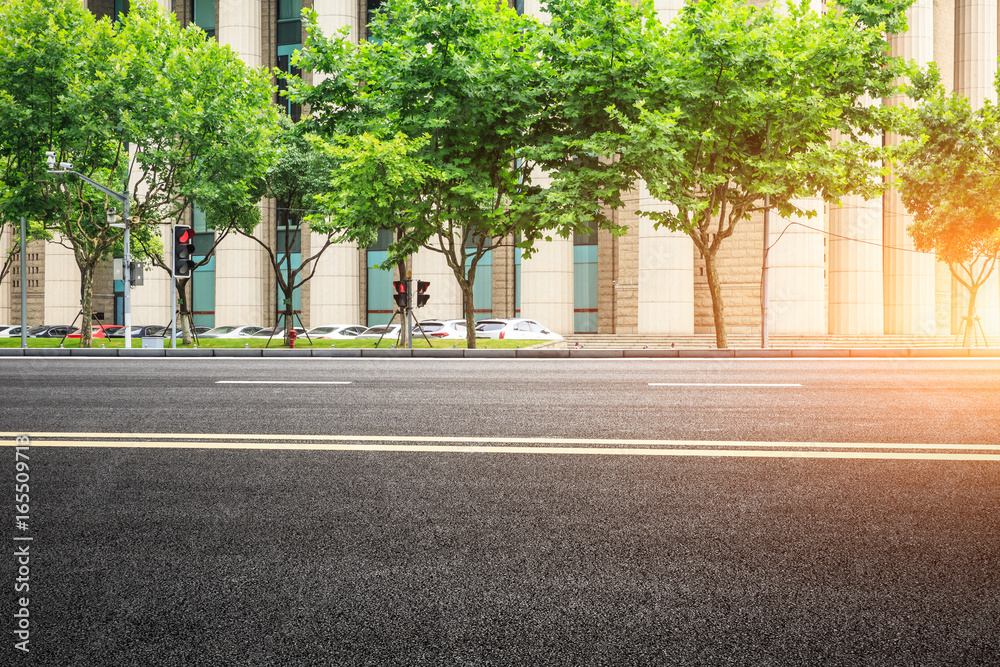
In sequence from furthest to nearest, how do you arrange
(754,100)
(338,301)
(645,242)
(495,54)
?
(338,301) → (645,242) → (495,54) → (754,100)

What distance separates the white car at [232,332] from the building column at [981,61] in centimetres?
3514

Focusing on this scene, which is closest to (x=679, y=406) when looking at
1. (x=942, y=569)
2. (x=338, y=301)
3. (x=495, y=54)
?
(x=942, y=569)

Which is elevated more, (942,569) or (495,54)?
(495,54)

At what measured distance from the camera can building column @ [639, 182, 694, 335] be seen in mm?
33125

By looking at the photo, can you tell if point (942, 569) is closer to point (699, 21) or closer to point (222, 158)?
point (699, 21)

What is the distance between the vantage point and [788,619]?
2.88m

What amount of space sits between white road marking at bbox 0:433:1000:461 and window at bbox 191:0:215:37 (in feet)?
138

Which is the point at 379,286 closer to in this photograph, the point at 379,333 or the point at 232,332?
the point at 232,332

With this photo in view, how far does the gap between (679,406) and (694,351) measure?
36.3 ft

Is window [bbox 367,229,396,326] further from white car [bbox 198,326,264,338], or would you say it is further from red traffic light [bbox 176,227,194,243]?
red traffic light [bbox 176,227,194,243]

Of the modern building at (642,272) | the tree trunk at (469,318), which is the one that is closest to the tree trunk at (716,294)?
the tree trunk at (469,318)

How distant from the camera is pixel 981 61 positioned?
1540 inches

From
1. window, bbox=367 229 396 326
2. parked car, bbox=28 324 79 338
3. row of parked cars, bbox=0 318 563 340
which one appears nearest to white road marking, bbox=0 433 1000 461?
row of parked cars, bbox=0 318 563 340

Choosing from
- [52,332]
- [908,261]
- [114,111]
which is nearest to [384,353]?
[114,111]
